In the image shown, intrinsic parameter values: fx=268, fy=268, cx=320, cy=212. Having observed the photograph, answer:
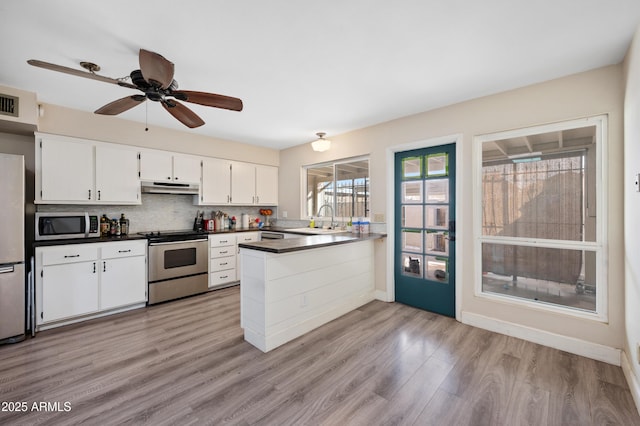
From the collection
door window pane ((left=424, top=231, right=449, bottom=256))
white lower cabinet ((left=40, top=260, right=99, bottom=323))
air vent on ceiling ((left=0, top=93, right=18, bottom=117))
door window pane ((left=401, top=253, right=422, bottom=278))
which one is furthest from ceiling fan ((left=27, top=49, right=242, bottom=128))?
door window pane ((left=401, top=253, right=422, bottom=278))

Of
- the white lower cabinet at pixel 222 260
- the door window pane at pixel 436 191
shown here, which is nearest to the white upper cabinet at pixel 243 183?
the white lower cabinet at pixel 222 260

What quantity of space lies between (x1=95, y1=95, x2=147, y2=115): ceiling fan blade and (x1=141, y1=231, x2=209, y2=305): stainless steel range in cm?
177

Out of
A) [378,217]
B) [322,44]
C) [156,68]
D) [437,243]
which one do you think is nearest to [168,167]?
[156,68]

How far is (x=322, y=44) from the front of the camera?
203 centimetres

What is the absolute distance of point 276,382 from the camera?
202cm

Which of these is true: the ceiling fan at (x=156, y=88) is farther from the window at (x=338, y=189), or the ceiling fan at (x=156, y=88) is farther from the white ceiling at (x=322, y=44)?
the window at (x=338, y=189)

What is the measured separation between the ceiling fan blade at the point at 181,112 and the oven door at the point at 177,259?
1918 millimetres

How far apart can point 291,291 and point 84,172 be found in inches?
119

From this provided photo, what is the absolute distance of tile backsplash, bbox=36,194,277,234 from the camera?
369cm

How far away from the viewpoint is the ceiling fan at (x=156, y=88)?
69.4 inches

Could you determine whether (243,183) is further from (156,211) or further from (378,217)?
(378,217)

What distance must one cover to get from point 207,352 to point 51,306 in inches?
77.3

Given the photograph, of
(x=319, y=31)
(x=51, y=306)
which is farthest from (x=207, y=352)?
(x=319, y=31)

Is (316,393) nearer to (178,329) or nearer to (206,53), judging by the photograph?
(178,329)
